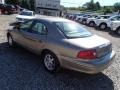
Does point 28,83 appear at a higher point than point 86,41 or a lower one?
lower

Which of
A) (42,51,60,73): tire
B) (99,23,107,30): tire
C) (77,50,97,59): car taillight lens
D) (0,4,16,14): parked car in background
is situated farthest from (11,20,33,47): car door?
(0,4,16,14): parked car in background

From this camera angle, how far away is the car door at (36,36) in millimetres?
5575

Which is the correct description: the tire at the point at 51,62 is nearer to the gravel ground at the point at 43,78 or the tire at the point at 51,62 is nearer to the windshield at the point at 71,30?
the gravel ground at the point at 43,78

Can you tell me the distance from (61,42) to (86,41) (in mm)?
656

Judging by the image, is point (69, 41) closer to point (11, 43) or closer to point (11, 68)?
point (11, 68)

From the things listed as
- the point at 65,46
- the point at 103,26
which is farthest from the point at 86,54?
the point at 103,26

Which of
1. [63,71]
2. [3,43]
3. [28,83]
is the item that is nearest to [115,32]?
[3,43]

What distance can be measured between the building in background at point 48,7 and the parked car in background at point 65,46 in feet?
199

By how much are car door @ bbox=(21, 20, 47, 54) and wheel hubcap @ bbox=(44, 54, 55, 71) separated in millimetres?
343

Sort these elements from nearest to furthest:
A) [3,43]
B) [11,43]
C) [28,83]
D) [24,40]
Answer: [28,83] → [24,40] → [11,43] → [3,43]

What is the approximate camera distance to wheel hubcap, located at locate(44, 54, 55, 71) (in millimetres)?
5309

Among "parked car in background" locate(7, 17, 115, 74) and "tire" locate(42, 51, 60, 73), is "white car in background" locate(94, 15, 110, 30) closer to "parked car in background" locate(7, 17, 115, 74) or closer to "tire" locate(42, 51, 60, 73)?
"parked car in background" locate(7, 17, 115, 74)

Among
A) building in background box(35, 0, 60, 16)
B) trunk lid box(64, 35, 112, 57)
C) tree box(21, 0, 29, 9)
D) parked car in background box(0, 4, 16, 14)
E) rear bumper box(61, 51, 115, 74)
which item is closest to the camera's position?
rear bumper box(61, 51, 115, 74)

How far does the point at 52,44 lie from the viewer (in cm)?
520
